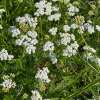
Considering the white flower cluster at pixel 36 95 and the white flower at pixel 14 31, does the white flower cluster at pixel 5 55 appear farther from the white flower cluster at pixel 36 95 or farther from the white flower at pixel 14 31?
the white flower cluster at pixel 36 95

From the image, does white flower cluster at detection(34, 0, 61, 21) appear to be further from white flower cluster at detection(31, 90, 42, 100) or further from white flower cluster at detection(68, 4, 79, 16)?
white flower cluster at detection(31, 90, 42, 100)

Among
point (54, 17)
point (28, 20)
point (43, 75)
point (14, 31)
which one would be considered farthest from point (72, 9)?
point (43, 75)

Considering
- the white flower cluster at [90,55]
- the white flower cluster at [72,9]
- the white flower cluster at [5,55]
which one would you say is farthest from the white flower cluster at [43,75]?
the white flower cluster at [72,9]

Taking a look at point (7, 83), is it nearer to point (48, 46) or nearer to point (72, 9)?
point (48, 46)


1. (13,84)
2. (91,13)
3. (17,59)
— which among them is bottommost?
(13,84)

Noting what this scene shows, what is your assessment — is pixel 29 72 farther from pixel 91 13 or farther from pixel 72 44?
pixel 91 13

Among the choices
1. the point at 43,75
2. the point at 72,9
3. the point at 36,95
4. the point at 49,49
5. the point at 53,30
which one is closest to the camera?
the point at 36,95

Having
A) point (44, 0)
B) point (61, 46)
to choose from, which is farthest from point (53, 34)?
point (44, 0)
